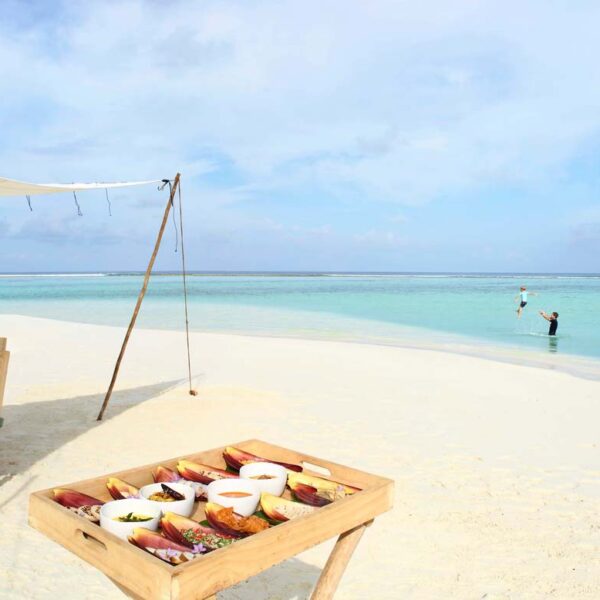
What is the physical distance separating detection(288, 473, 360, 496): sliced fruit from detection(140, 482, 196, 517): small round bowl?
14.6 inches

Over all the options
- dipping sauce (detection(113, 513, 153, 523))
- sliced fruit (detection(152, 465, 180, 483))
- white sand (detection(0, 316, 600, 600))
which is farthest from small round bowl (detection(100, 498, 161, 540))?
white sand (detection(0, 316, 600, 600))

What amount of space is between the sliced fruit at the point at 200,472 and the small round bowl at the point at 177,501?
104 millimetres

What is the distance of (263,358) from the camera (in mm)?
A: 10562

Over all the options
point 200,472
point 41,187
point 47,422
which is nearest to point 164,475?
point 200,472

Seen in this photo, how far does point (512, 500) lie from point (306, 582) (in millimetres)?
1823

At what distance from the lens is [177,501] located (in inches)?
81.0

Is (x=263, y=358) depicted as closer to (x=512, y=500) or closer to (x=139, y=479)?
(x=512, y=500)

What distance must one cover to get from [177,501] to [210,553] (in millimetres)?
438

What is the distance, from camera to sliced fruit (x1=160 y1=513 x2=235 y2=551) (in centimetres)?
178

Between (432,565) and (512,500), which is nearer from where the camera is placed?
(432,565)

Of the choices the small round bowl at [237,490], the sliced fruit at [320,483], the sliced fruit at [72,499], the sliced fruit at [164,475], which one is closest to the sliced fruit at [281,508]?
the small round bowl at [237,490]

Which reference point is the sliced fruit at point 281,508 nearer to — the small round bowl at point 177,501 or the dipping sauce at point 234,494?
the dipping sauce at point 234,494

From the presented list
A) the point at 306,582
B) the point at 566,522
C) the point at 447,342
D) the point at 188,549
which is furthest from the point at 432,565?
the point at 447,342

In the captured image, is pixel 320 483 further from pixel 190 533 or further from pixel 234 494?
pixel 190 533
